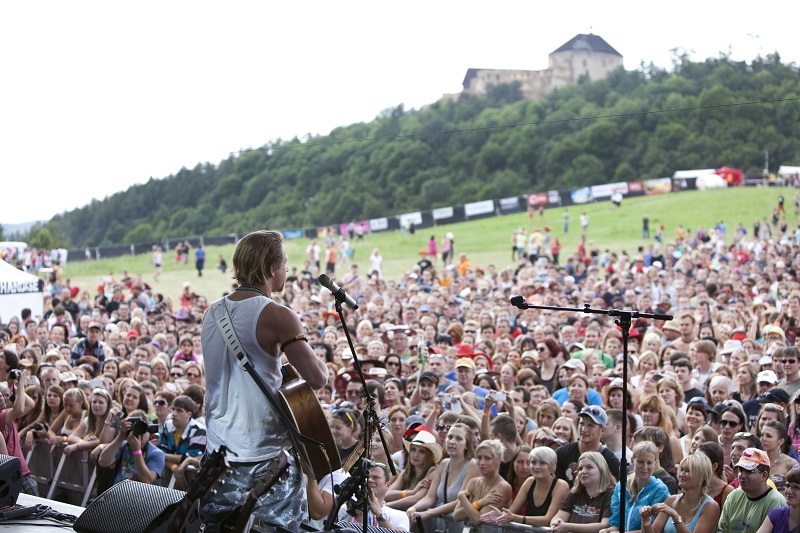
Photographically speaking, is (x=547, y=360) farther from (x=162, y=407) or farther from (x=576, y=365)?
(x=162, y=407)

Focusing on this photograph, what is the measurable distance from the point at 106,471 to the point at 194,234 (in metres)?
45.6

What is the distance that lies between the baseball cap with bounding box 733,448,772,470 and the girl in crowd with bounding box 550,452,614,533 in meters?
0.84

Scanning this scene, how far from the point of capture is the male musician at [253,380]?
142 inches

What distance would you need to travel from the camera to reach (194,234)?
2053 inches

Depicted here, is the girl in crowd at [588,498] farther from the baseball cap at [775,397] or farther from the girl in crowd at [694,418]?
the baseball cap at [775,397]

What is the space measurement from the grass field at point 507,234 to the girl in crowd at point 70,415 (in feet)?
74.8

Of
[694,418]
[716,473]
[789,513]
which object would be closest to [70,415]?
[694,418]

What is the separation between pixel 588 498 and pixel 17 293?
13310 mm

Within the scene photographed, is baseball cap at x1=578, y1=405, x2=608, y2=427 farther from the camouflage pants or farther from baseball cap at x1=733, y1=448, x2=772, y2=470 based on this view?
the camouflage pants

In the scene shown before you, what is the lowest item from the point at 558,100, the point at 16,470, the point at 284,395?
the point at 16,470

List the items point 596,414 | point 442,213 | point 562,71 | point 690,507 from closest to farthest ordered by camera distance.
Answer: point 690,507
point 596,414
point 442,213
point 562,71

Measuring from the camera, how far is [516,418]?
764 cm

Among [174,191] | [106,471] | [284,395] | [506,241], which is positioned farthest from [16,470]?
[174,191]

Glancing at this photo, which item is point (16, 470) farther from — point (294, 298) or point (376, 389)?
point (294, 298)
